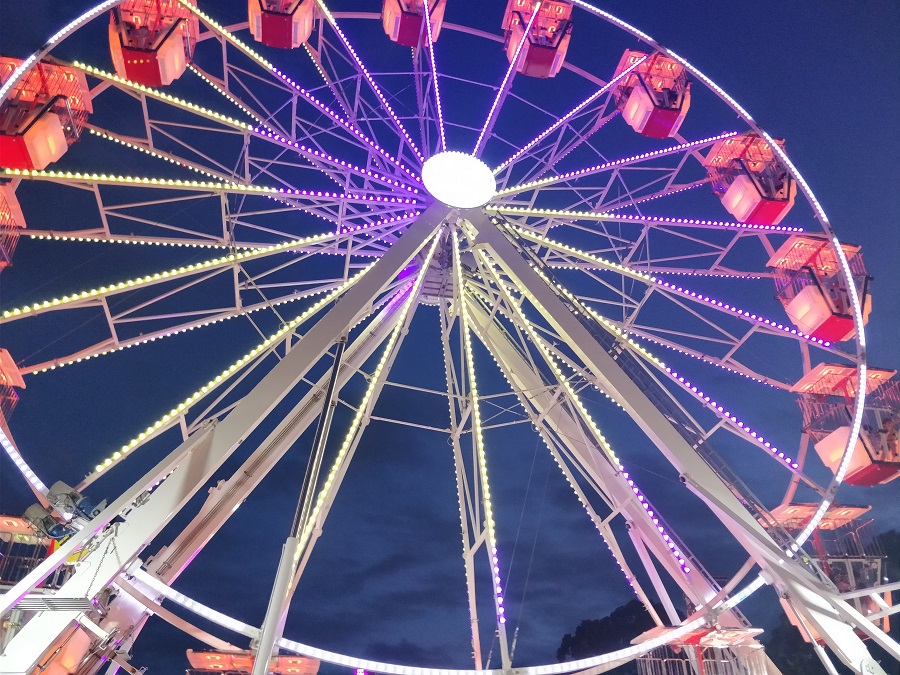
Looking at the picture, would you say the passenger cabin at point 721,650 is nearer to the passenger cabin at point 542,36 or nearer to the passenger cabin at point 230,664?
the passenger cabin at point 542,36

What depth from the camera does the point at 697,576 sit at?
1011 centimetres

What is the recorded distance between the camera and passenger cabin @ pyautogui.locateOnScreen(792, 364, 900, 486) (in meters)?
11.5

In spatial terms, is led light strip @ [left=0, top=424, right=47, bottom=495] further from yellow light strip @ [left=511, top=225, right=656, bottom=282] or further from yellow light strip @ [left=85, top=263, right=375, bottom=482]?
yellow light strip @ [left=511, top=225, right=656, bottom=282]

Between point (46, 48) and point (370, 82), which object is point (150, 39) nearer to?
point (46, 48)

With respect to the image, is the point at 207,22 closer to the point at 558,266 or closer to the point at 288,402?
the point at 558,266

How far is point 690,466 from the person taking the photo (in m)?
8.91

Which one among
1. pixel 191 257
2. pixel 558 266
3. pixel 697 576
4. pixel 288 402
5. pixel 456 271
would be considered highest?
pixel 191 257

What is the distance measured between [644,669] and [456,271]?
6973 millimetres

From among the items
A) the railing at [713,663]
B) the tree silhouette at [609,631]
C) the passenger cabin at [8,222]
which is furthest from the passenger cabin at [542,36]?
the tree silhouette at [609,631]

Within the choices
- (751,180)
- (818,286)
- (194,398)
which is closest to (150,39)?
(194,398)

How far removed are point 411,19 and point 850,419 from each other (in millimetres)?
9835

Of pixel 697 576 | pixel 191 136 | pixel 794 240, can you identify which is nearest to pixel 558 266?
pixel 794 240

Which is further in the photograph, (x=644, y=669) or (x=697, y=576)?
(x=644, y=669)

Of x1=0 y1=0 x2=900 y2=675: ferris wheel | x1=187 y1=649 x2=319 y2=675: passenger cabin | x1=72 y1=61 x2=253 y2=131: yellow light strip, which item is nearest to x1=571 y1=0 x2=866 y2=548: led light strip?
x1=0 y1=0 x2=900 y2=675: ferris wheel
